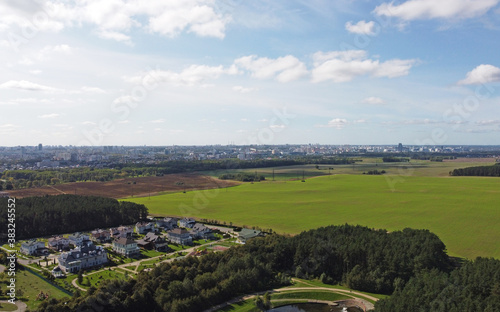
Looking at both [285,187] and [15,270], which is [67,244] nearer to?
[15,270]

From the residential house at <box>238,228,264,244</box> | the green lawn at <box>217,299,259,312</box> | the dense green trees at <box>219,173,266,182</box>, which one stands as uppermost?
the dense green trees at <box>219,173,266,182</box>

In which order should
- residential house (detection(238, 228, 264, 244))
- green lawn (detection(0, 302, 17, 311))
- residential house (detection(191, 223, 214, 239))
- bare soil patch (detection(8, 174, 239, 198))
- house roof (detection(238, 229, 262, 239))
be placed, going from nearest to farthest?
green lawn (detection(0, 302, 17, 311)) < residential house (detection(238, 228, 264, 244)) < house roof (detection(238, 229, 262, 239)) < residential house (detection(191, 223, 214, 239)) < bare soil patch (detection(8, 174, 239, 198))

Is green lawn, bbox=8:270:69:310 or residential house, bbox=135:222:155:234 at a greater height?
residential house, bbox=135:222:155:234

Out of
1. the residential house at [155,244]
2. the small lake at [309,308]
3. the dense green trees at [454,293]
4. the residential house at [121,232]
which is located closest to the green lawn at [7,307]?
the residential house at [155,244]

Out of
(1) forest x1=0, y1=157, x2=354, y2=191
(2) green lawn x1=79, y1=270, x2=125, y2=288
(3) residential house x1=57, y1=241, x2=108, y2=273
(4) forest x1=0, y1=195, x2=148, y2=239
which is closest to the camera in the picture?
(2) green lawn x1=79, y1=270, x2=125, y2=288

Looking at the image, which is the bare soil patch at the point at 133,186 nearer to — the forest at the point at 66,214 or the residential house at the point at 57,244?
the forest at the point at 66,214

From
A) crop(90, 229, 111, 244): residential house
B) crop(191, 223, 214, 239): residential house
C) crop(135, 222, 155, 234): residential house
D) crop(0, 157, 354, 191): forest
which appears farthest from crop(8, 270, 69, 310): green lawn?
crop(0, 157, 354, 191): forest

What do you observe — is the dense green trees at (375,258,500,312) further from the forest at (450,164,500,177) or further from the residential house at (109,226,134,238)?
the forest at (450,164,500,177)

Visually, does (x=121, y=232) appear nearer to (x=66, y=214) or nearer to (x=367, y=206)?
(x=66, y=214)
